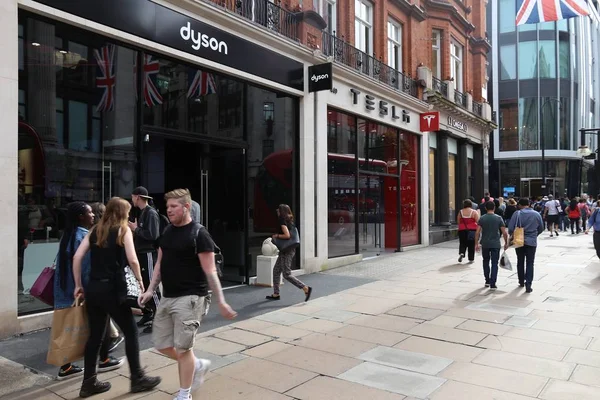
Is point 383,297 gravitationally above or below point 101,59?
below

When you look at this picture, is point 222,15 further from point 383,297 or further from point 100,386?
point 100,386

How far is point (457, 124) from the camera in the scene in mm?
20031

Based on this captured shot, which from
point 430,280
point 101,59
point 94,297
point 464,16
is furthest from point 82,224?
point 464,16

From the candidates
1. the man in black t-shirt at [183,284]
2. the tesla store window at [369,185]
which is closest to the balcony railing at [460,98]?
the tesla store window at [369,185]

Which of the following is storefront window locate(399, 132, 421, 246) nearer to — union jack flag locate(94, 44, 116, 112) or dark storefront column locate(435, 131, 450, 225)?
dark storefront column locate(435, 131, 450, 225)


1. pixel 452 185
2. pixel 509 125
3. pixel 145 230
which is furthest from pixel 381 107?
pixel 509 125

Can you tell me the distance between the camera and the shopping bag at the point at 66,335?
13.1 feet

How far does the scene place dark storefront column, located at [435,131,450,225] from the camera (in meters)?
19.2

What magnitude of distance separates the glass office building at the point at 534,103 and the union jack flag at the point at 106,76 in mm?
38031

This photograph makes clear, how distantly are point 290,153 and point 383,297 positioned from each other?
166 inches

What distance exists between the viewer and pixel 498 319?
662 centimetres

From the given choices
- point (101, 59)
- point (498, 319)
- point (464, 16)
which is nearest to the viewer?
point (498, 319)

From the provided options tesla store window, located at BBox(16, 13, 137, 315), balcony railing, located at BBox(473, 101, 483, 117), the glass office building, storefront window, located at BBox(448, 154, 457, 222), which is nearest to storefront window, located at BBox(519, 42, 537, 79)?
the glass office building

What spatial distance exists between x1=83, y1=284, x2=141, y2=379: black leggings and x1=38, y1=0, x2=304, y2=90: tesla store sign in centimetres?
428
